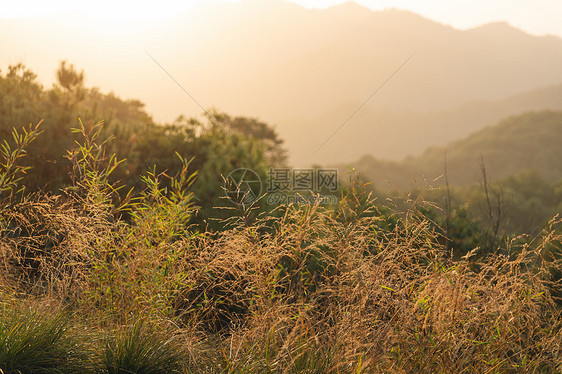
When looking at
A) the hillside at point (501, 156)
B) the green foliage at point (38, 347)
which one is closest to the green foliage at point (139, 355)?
the green foliage at point (38, 347)

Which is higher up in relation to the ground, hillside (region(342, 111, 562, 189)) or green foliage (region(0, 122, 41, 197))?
green foliage (region(0, 122, 41, 197))

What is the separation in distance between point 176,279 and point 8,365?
119cm

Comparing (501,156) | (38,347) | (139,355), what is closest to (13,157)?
(38,347)

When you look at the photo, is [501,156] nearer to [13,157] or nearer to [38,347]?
[13,157]

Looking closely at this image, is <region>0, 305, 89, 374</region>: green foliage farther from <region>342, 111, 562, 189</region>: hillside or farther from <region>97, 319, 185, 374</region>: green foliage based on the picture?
<region>342, 111, 562, 189</region>: hillside

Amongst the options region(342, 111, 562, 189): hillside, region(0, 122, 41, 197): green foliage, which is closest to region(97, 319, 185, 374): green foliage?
region(0, 122, 41, 197): green foliage

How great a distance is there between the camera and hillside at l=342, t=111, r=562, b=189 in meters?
79.6

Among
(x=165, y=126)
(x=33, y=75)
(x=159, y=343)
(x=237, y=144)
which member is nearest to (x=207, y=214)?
(x=237, y=144)

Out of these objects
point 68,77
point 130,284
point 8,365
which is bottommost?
point 8,365

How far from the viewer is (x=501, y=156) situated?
83750 millimetres

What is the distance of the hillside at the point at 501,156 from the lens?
7962cm

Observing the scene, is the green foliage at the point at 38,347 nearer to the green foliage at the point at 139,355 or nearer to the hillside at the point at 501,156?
the green foliage at the point at 139,355

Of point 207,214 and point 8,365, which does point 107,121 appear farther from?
point 8,365

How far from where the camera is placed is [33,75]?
9977mm
